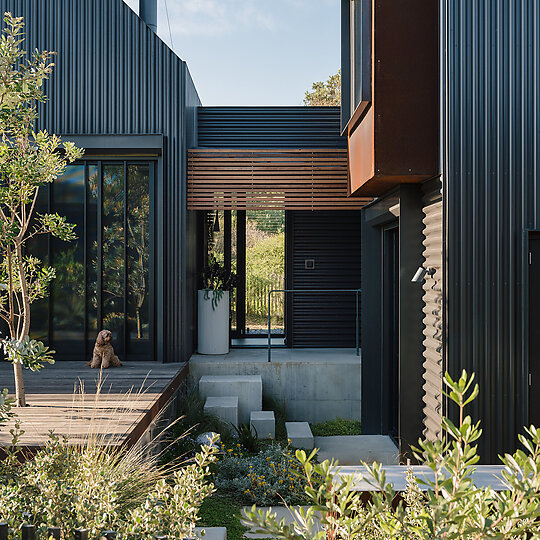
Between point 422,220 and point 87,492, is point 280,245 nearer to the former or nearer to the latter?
point 422,220

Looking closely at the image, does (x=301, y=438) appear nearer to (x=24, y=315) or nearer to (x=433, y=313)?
(x=433, y=313)

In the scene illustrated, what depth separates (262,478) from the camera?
188 inches

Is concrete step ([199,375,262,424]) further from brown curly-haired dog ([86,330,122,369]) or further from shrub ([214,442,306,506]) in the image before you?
shrub ([214,442,306,506])

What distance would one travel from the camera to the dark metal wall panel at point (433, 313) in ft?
14.5

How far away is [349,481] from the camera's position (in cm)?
146

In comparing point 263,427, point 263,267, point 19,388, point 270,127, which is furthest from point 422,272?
point 263,267

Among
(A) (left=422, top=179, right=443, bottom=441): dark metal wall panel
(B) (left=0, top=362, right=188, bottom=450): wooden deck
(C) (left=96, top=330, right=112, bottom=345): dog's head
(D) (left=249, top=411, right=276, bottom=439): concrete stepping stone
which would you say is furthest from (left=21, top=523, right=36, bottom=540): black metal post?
(C) (left=96, top=330, right=112, bottom=345): dog's head

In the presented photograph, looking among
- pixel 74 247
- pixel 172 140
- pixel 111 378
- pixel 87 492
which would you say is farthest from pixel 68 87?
pixel 87 492

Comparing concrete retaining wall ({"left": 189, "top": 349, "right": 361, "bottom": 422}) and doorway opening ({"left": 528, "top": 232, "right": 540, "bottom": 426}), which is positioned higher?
doorway opening ({"left": 528, "top": 232, "right": 540, "bottom": 426})

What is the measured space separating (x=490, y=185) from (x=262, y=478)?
9.61 ft

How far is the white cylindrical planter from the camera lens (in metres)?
8.35

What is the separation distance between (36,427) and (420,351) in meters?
3.19

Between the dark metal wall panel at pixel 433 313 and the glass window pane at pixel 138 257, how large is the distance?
3990 mm

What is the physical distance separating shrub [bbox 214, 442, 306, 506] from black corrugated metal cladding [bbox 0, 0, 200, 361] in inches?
101
